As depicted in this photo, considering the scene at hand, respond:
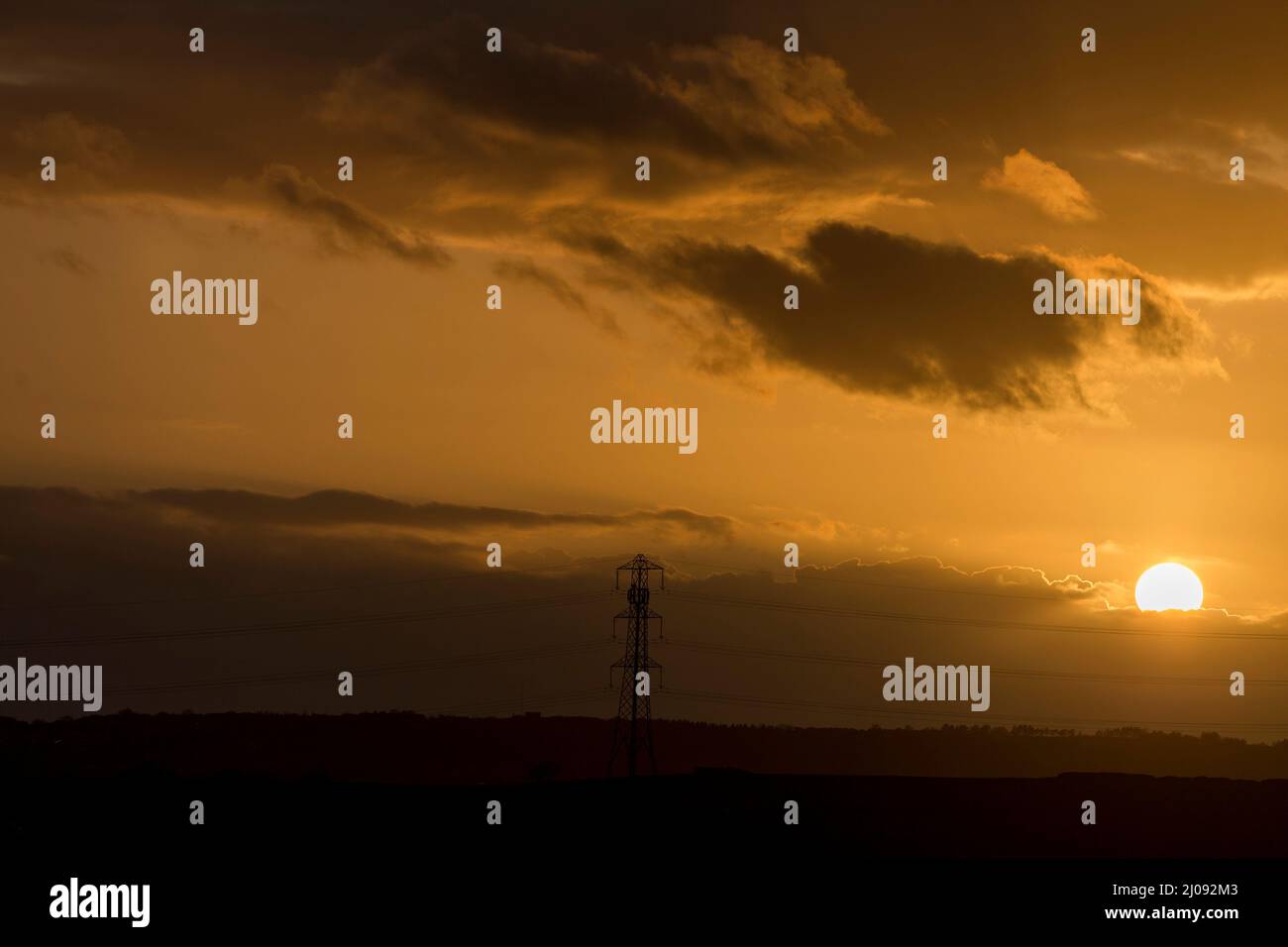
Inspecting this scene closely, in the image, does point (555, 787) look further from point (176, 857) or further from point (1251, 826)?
point (1251, 826)
